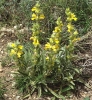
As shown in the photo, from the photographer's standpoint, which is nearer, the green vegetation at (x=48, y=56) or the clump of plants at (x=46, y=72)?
the green vegetation at (x=48, y=56)

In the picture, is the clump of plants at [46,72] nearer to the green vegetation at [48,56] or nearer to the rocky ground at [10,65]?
the green vegetation at [48,56]

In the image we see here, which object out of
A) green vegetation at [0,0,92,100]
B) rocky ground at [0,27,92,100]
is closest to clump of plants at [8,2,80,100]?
green vegetation at [0,0,92,100]

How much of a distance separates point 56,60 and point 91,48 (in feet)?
2.78

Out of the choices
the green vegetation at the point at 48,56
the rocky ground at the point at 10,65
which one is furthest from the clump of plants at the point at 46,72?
the rocky ground at the point at 10,65

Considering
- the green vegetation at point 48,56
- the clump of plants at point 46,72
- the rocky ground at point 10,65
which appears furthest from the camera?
the rocky ground at point 10,65

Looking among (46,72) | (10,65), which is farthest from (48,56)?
(10,65)

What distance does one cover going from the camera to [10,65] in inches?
177

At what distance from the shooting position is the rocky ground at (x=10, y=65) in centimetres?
413

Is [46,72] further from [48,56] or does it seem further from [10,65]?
[10,65]

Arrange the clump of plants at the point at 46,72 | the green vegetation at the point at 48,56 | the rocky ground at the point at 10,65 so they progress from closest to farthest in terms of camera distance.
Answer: the green vegetation at the point at 48,56, the clump of plants at the point at 46,72, the rocky ground at the point at 10,65

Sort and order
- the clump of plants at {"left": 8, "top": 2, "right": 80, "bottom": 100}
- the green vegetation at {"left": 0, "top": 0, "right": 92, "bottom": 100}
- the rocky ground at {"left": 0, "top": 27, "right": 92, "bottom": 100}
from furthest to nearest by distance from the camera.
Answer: the rocky ground at {"left": 0, "top": 27, "right": 92, "bottom": 100} → the clump of plants at {"left": 8, "top": 2, "right": 80, "bottom": 100} → the green vegetation at {"left": 0, "top": 0, "right": 92, "bottom": 100}

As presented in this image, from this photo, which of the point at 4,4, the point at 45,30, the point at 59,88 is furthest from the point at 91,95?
the point at 4,4

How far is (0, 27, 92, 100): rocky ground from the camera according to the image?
4.13m

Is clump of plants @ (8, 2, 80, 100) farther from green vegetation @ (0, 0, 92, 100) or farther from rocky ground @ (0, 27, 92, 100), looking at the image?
rocky ground @ (0, 27, 92, 100)
